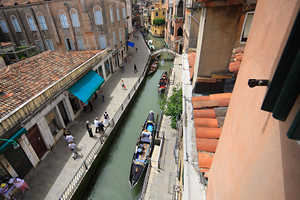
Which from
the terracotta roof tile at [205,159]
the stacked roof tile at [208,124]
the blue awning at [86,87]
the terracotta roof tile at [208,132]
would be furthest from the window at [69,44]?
the terracotta roof tile at [205,159]

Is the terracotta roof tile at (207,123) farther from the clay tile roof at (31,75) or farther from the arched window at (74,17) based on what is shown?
the arched window at (74,17)

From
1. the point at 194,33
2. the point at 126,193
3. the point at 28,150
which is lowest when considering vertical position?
the point at 126,193

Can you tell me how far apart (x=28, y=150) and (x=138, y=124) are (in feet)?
27.4

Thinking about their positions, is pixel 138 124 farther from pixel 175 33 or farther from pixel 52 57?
pixel 175 33

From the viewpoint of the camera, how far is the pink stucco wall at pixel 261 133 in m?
1.16

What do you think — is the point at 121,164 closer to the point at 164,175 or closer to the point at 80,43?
the point at 164,175

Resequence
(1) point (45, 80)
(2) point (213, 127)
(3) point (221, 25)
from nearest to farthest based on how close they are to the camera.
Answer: (2) point (213, 127), (3) point (221, 25), (1) point (45, 80)

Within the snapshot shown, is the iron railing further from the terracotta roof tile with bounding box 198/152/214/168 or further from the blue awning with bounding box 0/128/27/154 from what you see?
the terracotta roof tile with bounding box 198/152/214/168

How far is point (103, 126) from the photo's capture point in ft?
39.8

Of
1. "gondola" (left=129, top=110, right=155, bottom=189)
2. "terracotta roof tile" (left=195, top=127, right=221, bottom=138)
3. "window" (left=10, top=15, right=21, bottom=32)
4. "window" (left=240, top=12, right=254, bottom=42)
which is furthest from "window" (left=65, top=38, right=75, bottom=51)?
"terracotta roof tile" (left=195, top=127, right=221, bottom=138)

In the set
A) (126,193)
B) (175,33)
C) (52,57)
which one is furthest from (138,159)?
(175,33)

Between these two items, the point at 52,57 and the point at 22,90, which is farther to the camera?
the point at 52,57

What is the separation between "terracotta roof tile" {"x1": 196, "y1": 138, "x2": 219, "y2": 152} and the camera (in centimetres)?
401

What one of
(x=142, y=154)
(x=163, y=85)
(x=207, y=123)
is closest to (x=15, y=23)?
(x=163, y=85)
